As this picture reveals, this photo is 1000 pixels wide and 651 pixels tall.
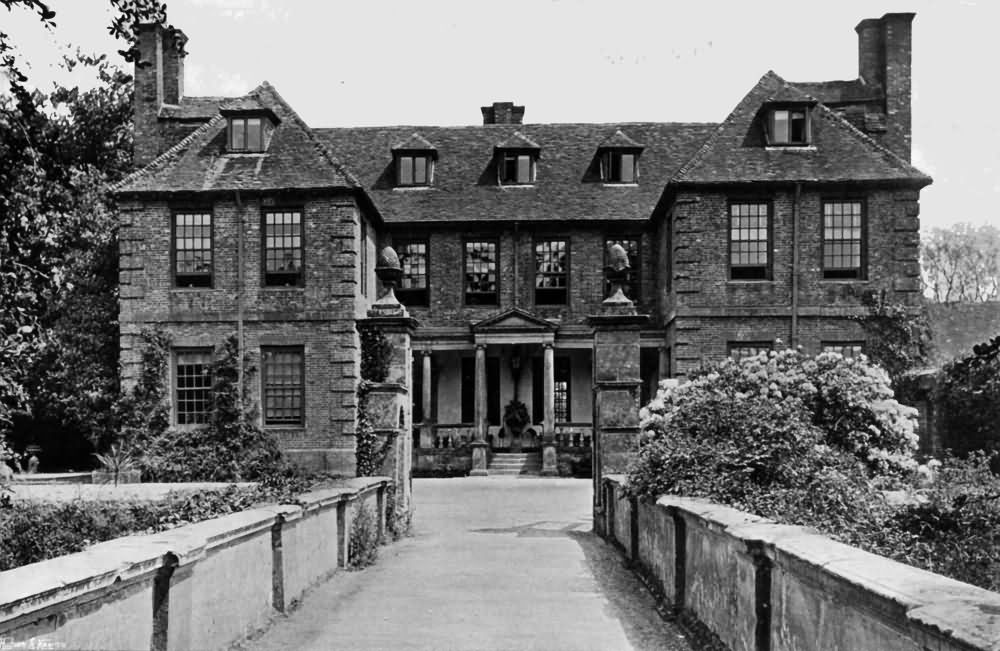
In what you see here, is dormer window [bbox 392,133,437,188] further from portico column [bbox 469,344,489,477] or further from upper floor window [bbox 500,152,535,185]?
portico column [bbox 469,344,489,477]

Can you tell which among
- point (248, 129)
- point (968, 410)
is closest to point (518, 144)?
point (248, 129)

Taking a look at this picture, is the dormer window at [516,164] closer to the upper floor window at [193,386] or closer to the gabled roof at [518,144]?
the gabled roof at [518,144]

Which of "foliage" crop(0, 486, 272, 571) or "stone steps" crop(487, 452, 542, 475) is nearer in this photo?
"foliage" crop(0, 486, 272, 571)

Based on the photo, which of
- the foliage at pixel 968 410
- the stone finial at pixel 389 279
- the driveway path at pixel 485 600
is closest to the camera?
the driveway path at pixel 485 600

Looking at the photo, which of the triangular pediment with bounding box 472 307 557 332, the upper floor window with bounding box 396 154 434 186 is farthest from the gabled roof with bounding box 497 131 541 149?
the triangular pediment with bounding box 472 307 557 332

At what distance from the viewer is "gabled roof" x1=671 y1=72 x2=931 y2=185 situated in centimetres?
2658

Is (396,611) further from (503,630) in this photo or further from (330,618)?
(503,630)

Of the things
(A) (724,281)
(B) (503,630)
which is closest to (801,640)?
(B) (503,630)

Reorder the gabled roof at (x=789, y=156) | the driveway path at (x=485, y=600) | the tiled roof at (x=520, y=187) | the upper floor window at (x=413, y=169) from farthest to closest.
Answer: the upper floor window at (x=413, y=169)
the tiled roof at (x=520, y=187)
the gabled roof at (x=789, y=156)
the driveway path at (x=485, y=600)

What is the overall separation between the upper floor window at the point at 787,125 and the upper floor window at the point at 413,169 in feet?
35.8

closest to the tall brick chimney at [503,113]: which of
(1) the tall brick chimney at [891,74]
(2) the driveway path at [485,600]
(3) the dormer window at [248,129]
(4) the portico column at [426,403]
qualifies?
(4) the portico column at [426,403]

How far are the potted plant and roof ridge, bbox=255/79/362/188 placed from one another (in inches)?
329

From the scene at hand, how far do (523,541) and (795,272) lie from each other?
13.9 metres

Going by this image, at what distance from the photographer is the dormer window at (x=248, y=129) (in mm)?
27203
